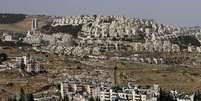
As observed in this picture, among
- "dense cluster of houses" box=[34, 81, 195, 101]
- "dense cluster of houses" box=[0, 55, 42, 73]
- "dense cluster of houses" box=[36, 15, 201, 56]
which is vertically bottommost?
"dense cluster of houses" box=[34, 81, 195, 101]

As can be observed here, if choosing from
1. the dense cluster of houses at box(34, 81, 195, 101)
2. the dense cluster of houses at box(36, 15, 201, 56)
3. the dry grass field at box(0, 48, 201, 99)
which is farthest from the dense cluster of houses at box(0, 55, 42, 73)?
the dense cluster of houses at box(36, 15, 201, 56)

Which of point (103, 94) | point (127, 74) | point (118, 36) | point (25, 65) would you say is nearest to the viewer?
point (103, 94)

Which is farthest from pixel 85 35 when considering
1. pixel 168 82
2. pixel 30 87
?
pixel 30 87

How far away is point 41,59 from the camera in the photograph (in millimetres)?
75625

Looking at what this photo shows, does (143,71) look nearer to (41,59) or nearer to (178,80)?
(178,80)

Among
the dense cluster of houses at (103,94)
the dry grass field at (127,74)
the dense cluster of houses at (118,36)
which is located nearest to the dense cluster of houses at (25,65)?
the dry grass field at (127,74)

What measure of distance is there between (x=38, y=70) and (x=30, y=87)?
984 cm

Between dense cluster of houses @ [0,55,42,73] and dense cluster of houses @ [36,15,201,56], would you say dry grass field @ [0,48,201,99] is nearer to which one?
dense cluster of houses @ [0,55,42,73]

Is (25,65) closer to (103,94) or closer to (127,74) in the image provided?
(127,74)

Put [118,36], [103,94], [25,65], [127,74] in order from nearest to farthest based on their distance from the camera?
[103,94] → [25,65] → [127,74] → [118,36]

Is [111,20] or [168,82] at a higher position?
[111,20]

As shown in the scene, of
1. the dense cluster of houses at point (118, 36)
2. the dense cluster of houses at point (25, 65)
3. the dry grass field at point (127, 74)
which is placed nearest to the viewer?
the dry grass field at point (127, 74)

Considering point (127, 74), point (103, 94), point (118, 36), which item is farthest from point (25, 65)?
point (118, 36)

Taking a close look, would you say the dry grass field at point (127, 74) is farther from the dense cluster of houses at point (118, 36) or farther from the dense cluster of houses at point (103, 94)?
the dense cluster of houses at point (118, 36)
